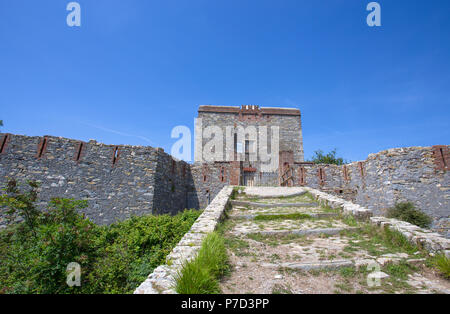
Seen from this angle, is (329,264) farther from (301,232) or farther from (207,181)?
(207,181)

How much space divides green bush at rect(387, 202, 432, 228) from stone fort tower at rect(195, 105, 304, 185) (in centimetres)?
1524

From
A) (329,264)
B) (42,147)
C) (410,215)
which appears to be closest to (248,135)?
(410,215)

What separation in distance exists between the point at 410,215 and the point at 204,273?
10344 mm

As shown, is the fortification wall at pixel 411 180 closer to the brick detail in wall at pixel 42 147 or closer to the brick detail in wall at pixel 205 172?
the brick detail in wall at pixel 205 172

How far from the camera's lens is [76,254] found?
5133 millimetres

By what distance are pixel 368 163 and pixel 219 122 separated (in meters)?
17.1

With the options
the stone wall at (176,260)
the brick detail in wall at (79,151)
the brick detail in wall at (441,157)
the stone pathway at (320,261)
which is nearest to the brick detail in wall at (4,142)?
the brick detail in wall at (79,151)

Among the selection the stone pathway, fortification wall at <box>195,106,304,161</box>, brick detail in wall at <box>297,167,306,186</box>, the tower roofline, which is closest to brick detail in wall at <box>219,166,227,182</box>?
brick detail in wall at <box>297,167,306,186</box>

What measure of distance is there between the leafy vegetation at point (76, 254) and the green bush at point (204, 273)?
9.67ft

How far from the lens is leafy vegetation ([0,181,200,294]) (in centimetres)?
470
